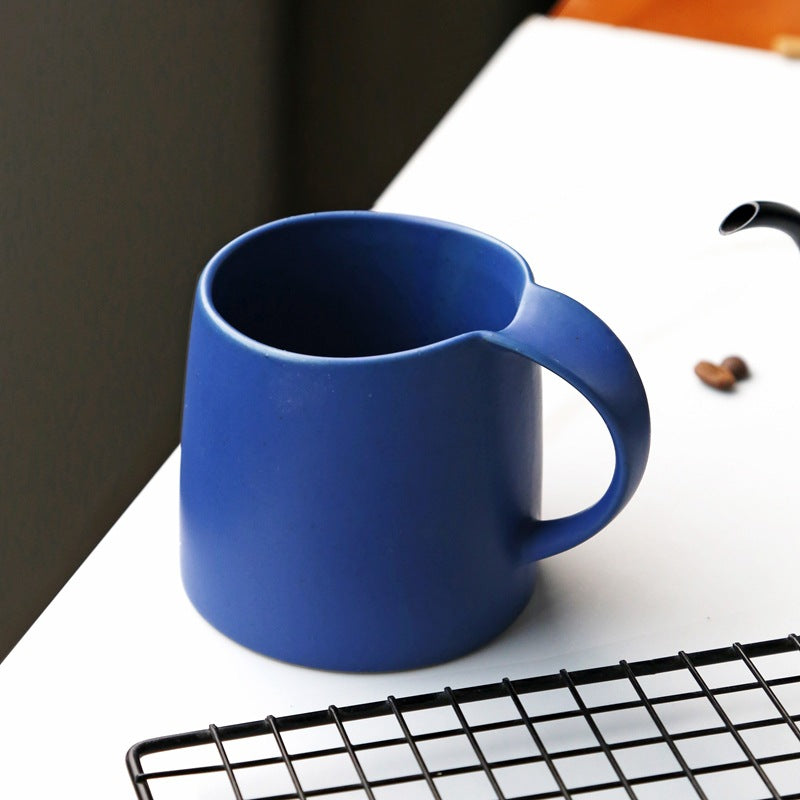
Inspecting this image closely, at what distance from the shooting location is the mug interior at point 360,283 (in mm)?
469

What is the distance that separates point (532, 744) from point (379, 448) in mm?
118

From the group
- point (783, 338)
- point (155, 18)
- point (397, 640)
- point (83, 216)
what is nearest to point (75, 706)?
point (397, 640)

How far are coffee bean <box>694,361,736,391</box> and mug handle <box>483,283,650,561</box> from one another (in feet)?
0.76

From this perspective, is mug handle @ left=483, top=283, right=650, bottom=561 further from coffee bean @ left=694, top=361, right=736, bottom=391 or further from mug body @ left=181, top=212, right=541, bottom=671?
coffee bean @ left=694, top=361, right=736, bottom=391

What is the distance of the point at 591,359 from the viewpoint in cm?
39

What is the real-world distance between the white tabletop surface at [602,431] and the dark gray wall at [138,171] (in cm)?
47

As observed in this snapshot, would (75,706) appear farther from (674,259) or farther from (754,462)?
(674,259)

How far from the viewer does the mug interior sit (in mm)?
469

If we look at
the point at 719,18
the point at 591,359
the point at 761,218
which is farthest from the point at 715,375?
the point at 719,18

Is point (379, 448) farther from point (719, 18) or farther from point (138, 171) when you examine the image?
point (138, 171)

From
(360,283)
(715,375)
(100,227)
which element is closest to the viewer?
(360,283)

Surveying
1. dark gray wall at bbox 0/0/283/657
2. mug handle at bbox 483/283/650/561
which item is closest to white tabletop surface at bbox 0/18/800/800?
mug handle at bbox 483/283/650/561

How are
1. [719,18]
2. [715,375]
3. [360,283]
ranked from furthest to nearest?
[719,18] < [715,375] < [360,283]

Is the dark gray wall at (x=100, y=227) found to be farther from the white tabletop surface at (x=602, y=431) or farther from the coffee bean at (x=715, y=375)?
the coffee bean at (x=715, y=375)
